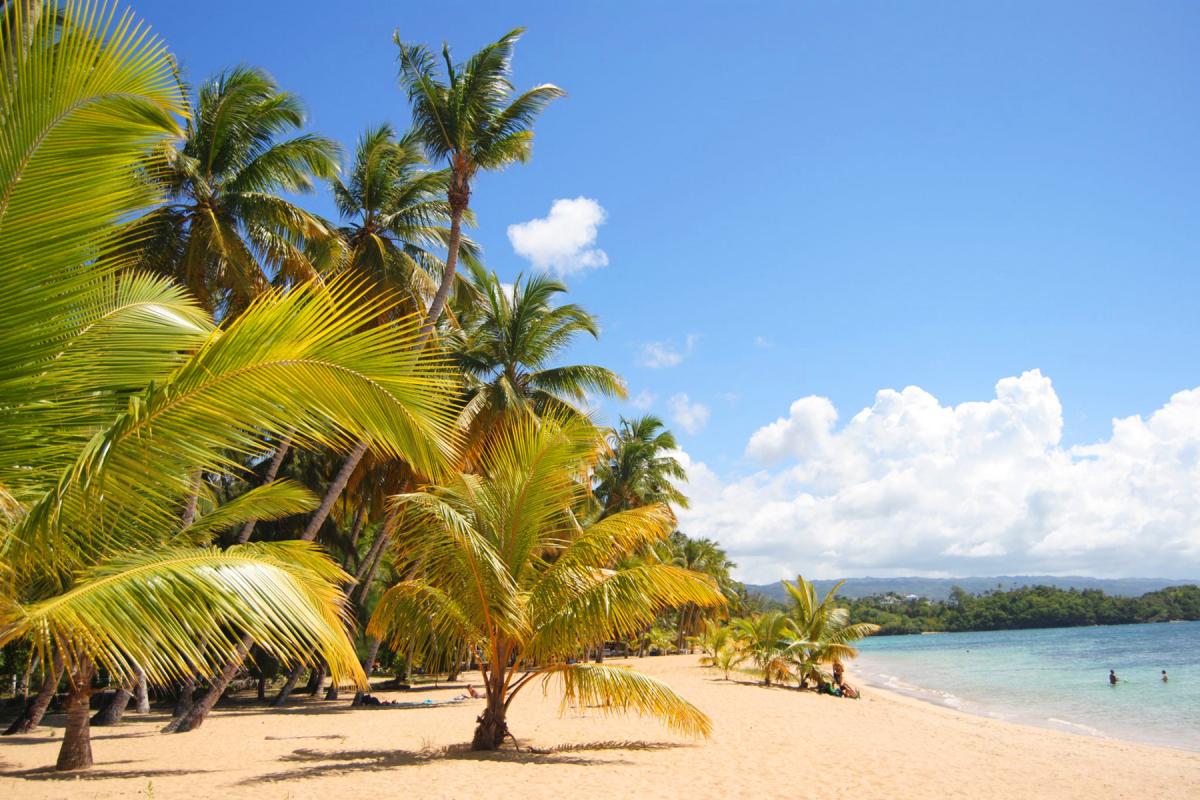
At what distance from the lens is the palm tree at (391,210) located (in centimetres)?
1570

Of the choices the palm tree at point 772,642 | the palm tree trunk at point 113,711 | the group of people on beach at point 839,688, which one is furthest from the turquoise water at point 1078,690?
the palm tree trunk at point 113,711

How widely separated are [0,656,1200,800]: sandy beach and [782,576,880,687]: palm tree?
23.8ft

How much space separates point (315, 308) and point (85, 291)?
4.11 feet

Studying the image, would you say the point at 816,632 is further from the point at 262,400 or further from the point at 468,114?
the point at 262,400

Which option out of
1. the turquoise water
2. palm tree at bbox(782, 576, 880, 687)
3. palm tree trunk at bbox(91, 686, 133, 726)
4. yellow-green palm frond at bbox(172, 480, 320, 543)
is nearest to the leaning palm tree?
yellow-green palm frond at bbox(172, 480, 320, 543)

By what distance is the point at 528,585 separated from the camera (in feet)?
32.9

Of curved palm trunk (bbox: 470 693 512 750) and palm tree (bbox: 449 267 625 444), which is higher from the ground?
palm tree (bbox: 449 267 625 444)

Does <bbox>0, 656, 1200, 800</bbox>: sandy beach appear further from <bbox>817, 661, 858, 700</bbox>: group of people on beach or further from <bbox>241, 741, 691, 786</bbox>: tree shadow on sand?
<bbox>817, 661, 858, 700</bbox>: group of people on beach

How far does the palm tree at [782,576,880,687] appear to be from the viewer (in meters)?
23.6

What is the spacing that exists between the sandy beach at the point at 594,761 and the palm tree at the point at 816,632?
7258 millimetres

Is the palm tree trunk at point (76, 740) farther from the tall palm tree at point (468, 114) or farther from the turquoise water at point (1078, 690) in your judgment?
the turquoise water at point (1078, 690)

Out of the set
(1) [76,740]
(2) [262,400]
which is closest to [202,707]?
(1) [76,740]

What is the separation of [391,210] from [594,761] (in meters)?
11.7

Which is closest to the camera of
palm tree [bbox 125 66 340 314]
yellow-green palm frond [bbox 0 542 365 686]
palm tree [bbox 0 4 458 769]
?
yellow-green palm frond [bbox 0 542 365 686]
